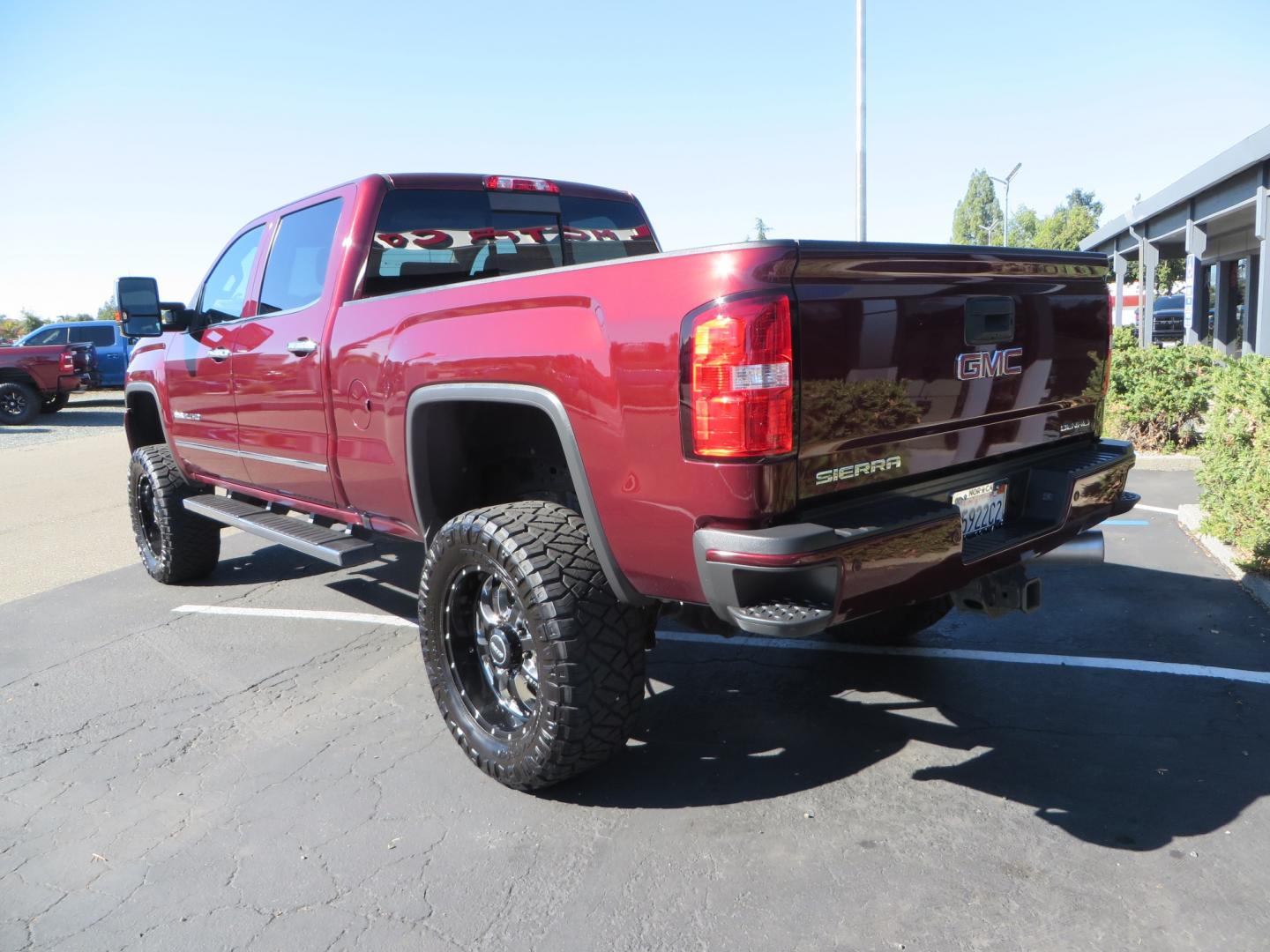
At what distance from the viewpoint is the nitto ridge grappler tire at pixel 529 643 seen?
2922mm

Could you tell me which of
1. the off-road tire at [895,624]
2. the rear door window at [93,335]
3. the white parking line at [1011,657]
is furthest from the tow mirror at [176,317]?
the rear door window at [93,335]

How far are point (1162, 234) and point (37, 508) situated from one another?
21.9 m

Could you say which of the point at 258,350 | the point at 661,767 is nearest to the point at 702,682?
the point at 661,767

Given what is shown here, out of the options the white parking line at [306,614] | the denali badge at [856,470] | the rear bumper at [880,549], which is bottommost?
the white parking line at [306,614]

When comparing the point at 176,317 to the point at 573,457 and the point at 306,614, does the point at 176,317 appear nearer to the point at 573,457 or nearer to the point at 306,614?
the point at 306,614

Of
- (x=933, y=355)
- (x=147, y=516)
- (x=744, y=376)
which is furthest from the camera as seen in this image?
(x=147, y=516)

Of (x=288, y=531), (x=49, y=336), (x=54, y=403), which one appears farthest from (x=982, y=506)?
(x=49, y=336)

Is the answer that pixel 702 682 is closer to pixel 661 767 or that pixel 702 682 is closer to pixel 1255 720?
pixel 661 767

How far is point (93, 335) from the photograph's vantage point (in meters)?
21.1

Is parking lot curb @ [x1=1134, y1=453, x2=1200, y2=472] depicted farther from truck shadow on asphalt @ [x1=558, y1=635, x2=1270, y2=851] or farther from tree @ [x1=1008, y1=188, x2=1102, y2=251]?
tree @ [x1=1008, y1=188, x2=1102, y2=251]

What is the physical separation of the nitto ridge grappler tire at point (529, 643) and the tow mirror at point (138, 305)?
3.05 metres

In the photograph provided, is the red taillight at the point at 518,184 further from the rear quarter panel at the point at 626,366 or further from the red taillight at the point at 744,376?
the red taillight at the point at 744,376

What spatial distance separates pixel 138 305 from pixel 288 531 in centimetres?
184

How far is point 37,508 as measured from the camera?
948 cm
